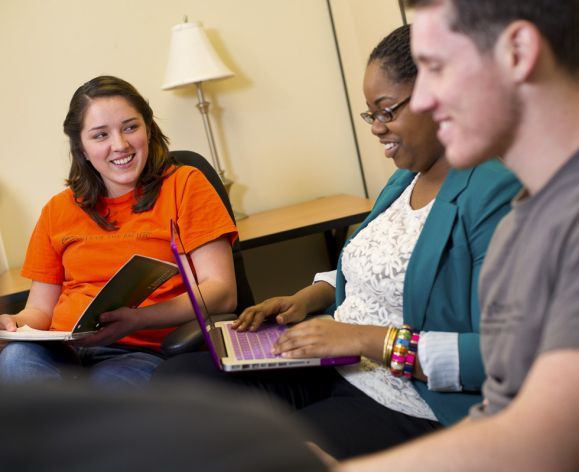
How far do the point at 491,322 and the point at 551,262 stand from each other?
0.41 feet

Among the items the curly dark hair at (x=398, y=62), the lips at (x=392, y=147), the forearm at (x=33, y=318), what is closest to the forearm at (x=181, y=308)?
the forearm at (x=33, y=318)

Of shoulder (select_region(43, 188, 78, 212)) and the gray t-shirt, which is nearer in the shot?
the gray t-shirt

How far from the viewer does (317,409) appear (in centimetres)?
136

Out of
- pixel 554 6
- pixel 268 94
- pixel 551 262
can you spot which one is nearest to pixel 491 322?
pixel 551 262

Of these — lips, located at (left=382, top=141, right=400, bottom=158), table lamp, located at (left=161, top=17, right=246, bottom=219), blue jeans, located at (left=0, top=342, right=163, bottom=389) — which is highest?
table lamp, located at (left=161, top=17, right=246, bottom=219)

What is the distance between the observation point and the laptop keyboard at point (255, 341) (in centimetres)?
146

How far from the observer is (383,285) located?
4.59 ft

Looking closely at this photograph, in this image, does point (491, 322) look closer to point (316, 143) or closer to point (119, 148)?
point (119, 148)

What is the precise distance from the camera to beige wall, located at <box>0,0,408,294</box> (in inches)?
126

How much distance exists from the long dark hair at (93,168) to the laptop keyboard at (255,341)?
568 millimetres

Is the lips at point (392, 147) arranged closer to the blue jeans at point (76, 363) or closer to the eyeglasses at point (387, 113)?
the eyeglasses at point (387, 113)

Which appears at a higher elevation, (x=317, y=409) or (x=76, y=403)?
(x=76, y=403)

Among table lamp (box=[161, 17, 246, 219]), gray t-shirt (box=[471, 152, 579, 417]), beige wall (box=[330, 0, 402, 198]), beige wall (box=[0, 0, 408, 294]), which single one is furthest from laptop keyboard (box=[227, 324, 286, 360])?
table lamp (box=[161, 17, 246, 219])

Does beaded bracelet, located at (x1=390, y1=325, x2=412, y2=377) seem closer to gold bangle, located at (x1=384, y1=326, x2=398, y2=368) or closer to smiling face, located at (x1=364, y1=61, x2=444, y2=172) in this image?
gold bangle, located at (x1=384, y1=326, x2=398, y2=368)
